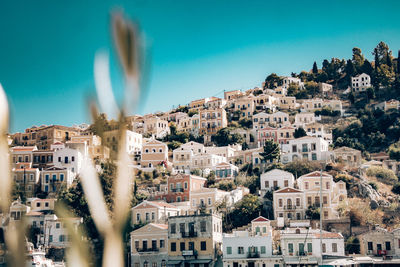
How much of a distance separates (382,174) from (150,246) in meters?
30.9

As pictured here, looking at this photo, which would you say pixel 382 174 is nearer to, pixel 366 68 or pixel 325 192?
pixel 325 192

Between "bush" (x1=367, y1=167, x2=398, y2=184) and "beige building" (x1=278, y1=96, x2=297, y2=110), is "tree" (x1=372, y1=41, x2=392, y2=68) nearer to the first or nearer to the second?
"beige building" (x1=278, y1=96, x2=297, y2=110)

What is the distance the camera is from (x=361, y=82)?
365 ft

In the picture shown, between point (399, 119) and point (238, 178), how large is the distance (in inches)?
1476

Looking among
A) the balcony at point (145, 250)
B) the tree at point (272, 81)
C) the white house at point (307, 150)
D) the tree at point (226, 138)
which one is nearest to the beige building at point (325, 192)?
the white house at point (307, 150)

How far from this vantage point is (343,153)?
6725cm

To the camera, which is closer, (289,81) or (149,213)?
(149,213)

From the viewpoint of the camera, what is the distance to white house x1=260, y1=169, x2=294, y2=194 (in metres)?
58.4

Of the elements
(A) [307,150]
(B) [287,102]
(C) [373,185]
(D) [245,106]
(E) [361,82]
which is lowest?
(C) [373,185]

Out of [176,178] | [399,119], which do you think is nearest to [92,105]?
[176,178]

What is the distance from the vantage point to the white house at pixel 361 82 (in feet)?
362

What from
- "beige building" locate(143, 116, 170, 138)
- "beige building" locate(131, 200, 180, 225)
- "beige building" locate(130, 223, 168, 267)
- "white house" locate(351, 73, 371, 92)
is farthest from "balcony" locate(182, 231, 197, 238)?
"white house" locate(351, 73, 371, 92)

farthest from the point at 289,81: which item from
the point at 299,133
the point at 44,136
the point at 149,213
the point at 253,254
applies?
the point at 253,254

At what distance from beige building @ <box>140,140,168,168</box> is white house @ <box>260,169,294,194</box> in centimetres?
1883
